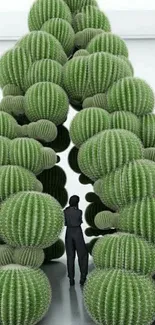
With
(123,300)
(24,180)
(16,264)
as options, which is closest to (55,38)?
(24,180)

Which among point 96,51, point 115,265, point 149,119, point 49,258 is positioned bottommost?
point 49,258

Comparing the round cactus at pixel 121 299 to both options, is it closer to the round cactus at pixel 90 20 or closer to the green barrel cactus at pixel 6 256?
the green barrel cactus at pixel 6 256

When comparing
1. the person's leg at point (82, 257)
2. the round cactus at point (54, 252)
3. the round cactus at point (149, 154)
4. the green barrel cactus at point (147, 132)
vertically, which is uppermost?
the green barrel cactus at point (147, 132)

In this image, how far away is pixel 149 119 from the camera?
1153 millimetres

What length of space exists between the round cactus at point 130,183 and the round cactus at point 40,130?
0.23 metres

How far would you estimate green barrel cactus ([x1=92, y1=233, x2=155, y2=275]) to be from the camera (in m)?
0.83

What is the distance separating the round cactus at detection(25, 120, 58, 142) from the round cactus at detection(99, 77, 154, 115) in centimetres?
14

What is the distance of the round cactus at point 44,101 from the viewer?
1.16 m

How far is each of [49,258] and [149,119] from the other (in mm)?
386

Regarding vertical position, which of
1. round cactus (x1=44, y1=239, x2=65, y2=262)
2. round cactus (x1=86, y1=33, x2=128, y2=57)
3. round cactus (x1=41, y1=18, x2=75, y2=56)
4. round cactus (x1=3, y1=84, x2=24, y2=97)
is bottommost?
round cactus (x1=44, y1=239, x2=65, y2=262)

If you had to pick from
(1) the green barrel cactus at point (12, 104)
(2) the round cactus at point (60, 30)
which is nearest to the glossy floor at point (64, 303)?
(1) the green barrel cactus at point (12, 104)

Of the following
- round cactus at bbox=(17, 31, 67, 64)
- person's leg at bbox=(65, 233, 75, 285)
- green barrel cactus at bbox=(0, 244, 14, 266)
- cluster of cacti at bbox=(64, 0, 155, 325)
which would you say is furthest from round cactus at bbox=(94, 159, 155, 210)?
round cactus at bbox=(17, 31, 67, 64)

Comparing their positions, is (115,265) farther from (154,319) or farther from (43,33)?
(43,33)

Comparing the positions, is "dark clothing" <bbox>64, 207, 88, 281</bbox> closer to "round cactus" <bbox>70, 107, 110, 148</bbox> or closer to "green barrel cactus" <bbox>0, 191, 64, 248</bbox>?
"green barrel cactus" <bbox>0, 191, 64, 248</bbox>
